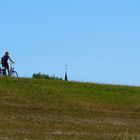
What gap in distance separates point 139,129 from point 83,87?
1603cm

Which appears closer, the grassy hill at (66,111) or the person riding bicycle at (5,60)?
the grassy hill at (66,111)

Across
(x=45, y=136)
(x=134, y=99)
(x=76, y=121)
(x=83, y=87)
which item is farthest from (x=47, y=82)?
(x=45, y=136)

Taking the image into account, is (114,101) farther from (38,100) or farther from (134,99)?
(38,100)

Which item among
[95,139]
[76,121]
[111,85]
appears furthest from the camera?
[111,85]

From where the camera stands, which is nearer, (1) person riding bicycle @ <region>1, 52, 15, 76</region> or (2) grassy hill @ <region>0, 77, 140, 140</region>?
(2) grassy hill @ <region>0, 77, 140, 140</region>

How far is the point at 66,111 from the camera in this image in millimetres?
37812

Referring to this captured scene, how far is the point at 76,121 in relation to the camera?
108 ft

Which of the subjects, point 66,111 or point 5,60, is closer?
point 66,111

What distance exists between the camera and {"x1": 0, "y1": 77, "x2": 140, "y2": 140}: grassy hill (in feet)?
85.8

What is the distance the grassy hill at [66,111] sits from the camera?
85.8ft

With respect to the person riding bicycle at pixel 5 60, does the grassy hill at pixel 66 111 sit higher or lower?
lower

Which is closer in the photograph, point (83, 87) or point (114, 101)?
point (114, 101)

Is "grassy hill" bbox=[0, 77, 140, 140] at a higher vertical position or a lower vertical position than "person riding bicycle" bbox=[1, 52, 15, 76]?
lower

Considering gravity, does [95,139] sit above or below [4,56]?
below
